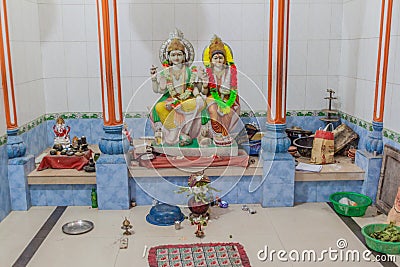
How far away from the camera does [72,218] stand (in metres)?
4.51

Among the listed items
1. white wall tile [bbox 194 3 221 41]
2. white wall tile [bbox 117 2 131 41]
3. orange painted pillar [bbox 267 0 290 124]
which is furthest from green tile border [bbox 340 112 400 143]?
white wall tile [bbox 117 2 131 41]

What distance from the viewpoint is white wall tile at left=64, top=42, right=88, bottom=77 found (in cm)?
584

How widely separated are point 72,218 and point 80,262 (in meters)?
0.92

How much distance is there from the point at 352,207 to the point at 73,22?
155 inches

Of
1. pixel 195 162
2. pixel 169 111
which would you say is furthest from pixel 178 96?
pixel 195 162

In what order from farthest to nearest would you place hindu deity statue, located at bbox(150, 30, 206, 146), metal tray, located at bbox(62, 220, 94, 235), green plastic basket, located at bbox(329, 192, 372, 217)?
hindu deity statue, located at bbox(150, 30, 206, 146) → green plastic basket, located at bbox(329, 192, 372, 217) → metal tray, located at bbox(62, 220, 94, 235)

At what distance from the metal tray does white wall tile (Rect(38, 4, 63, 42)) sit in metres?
2.58

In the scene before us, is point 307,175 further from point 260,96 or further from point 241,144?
point 260,96

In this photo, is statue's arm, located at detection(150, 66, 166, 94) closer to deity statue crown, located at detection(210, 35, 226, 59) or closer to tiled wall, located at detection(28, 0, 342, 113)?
deity statue crown, located at detection(210, 35, 226, 59)

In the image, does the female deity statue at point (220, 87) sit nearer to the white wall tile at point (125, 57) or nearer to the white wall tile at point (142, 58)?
the white wall tile at point (142, 58)

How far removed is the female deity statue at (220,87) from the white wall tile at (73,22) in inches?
69.1

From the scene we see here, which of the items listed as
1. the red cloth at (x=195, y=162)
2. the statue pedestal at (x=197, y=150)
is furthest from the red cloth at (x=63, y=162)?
the statue pedestal at (x=197, y=150)

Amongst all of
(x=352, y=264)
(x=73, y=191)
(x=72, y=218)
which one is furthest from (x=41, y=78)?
(x=352, y=264)

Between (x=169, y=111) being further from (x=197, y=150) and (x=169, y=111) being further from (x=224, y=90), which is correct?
(x=224, y=90)
